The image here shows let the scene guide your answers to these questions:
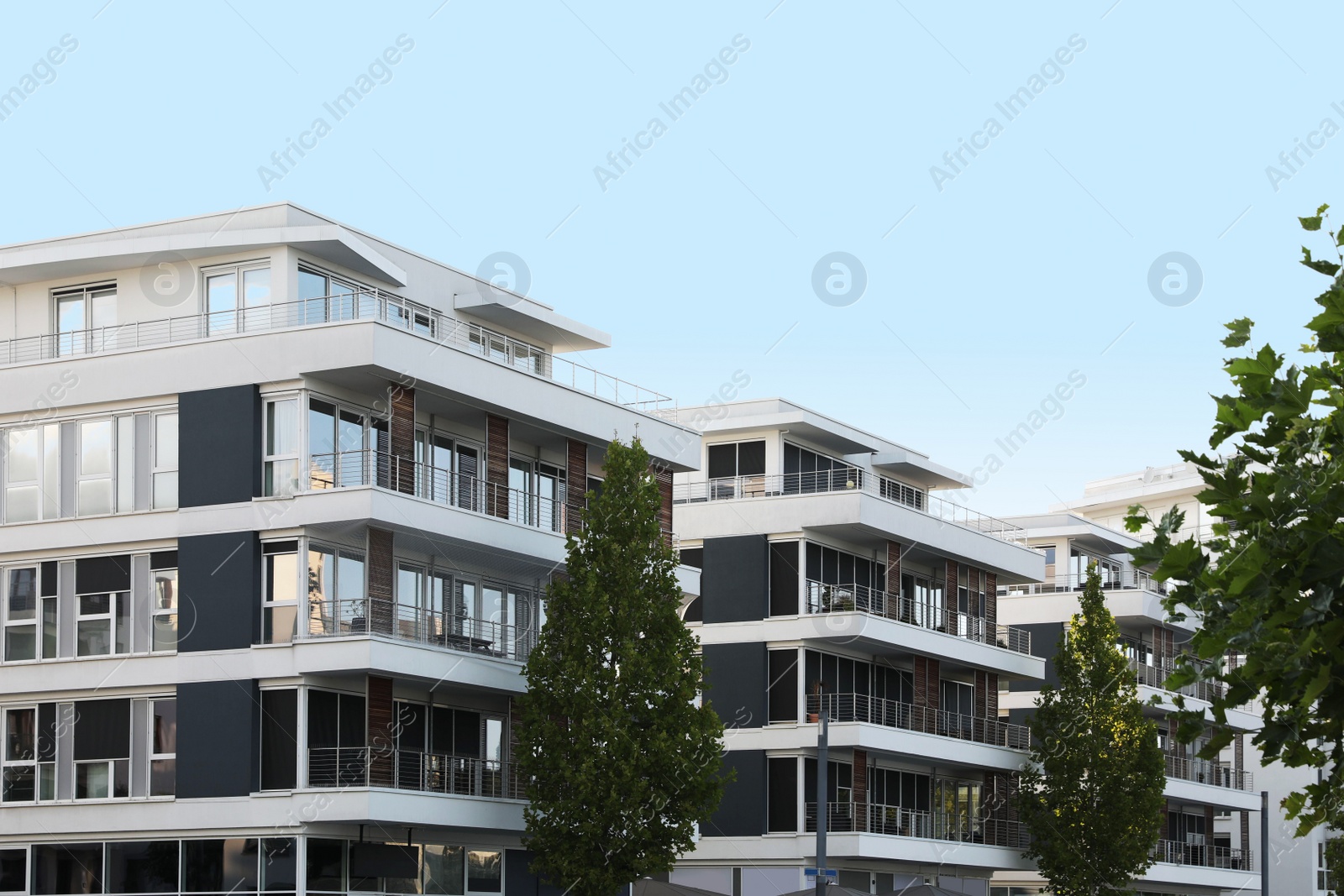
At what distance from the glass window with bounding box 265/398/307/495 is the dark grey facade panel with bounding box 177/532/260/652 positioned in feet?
3.69

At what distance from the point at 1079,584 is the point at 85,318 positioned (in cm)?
4071

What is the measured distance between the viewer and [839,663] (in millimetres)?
51188

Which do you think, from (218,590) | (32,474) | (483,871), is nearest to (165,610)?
(218,590)

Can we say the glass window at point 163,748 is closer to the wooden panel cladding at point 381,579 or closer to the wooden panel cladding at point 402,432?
the wooden panel cladding at point 381,579

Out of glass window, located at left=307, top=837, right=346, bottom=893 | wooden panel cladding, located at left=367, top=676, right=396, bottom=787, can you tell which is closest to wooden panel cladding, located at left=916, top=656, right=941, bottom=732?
wooden panel cladding, located at left=367, top=676, right=396, bottom=787

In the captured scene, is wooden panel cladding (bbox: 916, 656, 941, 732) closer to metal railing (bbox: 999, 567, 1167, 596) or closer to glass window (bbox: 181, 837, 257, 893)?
metal railing (bbox: 999, 567, 1167, 596)

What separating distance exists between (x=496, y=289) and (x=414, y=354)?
6978mm

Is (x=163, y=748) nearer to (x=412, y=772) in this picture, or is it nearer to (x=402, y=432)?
(x=412, y=772)

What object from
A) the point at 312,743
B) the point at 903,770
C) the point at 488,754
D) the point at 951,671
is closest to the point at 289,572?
the point at 312,743

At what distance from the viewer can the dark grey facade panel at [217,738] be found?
3462 centimetres

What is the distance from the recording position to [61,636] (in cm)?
3709

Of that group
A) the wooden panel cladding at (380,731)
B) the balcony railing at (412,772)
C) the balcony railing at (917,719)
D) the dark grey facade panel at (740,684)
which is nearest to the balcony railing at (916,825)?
the balcony railing at (917,719)

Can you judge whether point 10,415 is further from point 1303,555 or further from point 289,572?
point 1303,555

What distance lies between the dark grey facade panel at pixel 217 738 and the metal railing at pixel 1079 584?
3767cm
